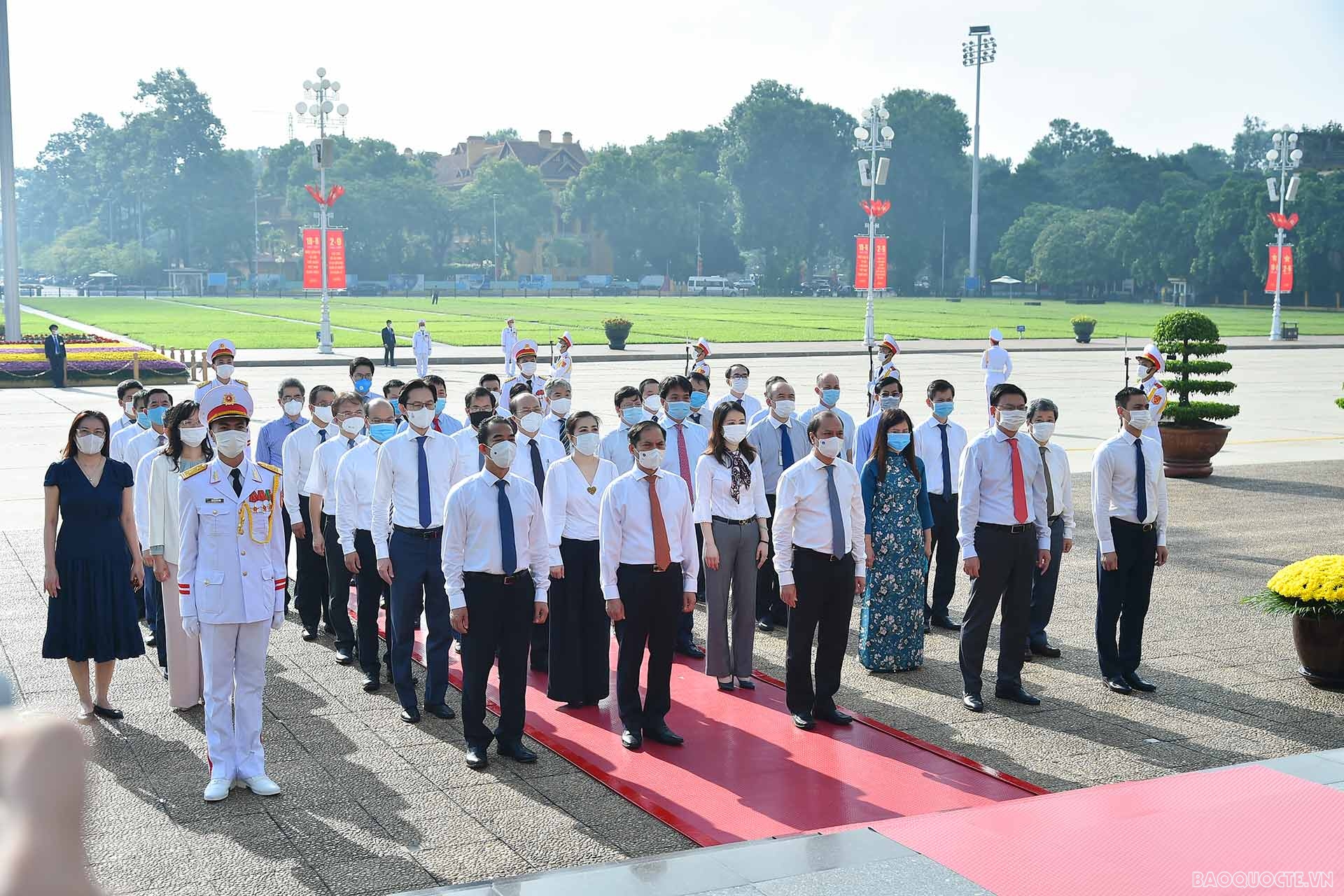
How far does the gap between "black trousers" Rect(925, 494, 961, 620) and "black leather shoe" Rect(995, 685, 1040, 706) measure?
2.01m

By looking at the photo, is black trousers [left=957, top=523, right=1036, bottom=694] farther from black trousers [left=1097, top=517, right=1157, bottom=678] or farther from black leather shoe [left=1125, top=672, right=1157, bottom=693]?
black leather shoe [left=1125, top=672, right=1157, bottom=693]

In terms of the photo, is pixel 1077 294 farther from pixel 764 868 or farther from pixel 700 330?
pixel 764 868

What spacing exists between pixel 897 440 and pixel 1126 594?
202cm

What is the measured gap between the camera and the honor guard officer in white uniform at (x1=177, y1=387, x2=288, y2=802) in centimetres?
702

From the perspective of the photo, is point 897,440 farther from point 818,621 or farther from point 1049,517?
point 818,621

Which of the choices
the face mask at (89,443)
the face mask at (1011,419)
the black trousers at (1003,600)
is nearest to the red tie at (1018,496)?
the black trousers at (1003,600)

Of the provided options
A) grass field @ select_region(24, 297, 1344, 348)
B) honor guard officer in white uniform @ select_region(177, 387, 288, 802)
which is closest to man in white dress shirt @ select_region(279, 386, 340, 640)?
honor guard officer in white uniform @ select_region(177, 387, 288, 802)

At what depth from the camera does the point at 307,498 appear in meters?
10.5

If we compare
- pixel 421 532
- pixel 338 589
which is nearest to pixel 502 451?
pixel 421 532

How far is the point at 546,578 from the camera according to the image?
786cm

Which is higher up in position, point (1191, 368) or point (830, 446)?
point (1191, 368)

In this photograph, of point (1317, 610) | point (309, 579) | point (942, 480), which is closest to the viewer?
point (1317, 610)

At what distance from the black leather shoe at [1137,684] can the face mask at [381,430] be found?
18.7 feet

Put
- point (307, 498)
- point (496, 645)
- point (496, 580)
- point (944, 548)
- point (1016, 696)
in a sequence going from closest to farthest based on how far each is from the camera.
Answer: point (496, 580) < point (496, 645) < point (1016, 696) < point (307, 498) < point (944, 548)
